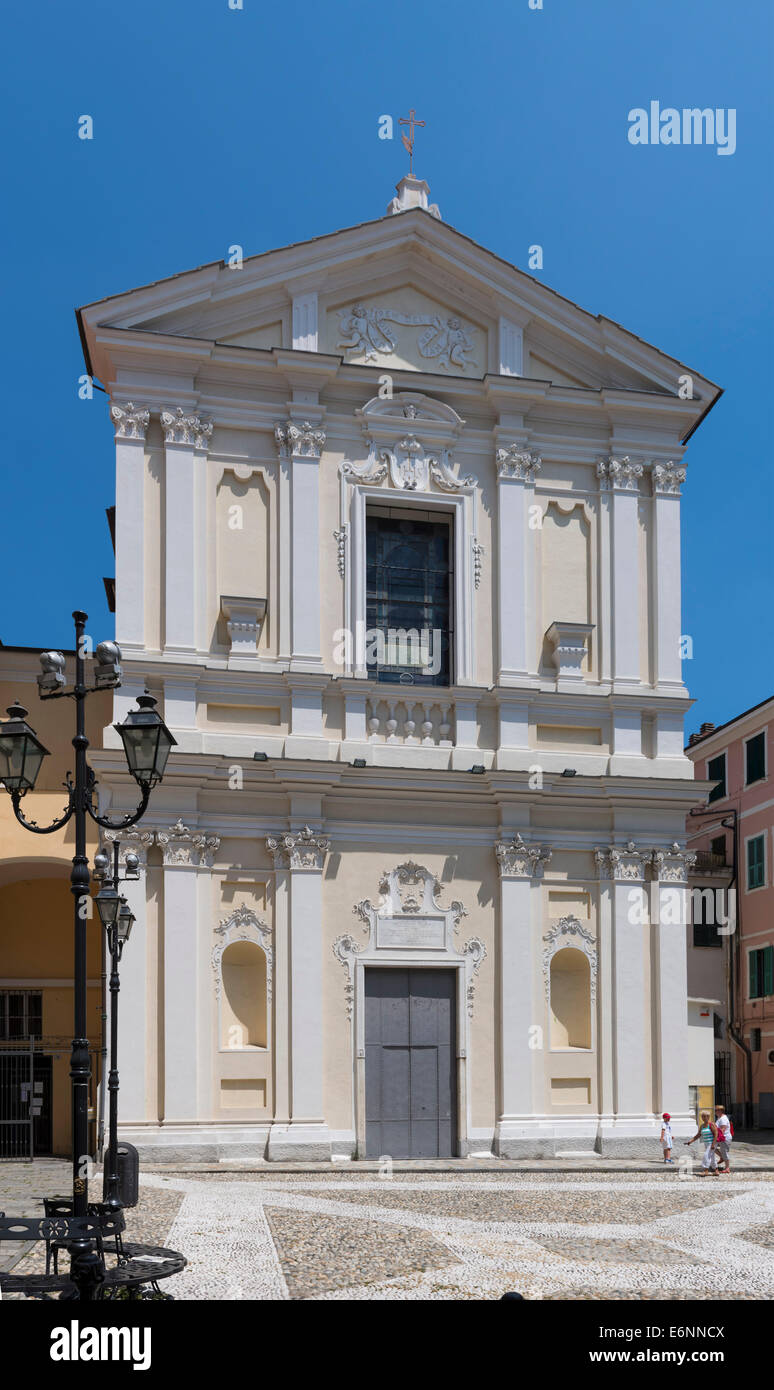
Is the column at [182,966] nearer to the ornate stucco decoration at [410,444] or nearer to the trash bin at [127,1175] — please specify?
the trash bin at [127,1175]

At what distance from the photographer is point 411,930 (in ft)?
76.6

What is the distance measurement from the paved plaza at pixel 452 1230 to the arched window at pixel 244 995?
2230 millimetres

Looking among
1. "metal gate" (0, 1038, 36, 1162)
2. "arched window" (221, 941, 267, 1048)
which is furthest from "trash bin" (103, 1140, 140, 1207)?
"metal gate" (0, 1038, 36, 1162)

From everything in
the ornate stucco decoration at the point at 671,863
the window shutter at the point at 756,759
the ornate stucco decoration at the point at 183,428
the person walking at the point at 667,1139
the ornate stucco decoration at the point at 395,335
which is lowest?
the person walking at the point at 667,1139

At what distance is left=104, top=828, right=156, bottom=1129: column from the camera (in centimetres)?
2150

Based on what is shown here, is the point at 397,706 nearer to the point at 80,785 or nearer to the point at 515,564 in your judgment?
the point at 515,564

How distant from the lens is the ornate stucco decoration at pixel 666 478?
25625mm

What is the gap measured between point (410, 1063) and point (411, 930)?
2.02m

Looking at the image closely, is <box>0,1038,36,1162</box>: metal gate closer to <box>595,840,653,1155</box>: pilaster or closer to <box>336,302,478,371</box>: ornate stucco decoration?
<box>595,840,653,1155</box>: pilaster

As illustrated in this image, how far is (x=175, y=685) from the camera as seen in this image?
2280 cm

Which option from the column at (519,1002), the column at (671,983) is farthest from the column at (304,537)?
the column at (671,983)

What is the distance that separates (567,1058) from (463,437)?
10.2 meters
